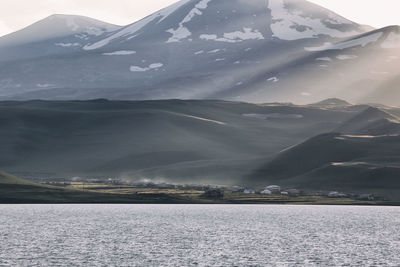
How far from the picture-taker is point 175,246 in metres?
123

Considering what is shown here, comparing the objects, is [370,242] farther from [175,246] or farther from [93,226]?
[93,226]

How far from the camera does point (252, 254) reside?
112375 mm

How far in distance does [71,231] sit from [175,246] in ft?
117

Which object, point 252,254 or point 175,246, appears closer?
point 252,254

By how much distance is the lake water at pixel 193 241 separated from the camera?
4077 inches

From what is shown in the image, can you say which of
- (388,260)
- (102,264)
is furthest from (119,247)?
(388,260)

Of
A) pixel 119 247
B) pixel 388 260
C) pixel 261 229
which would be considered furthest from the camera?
pixel 261 229

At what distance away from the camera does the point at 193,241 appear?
435 ft

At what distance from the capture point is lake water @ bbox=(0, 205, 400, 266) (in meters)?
104

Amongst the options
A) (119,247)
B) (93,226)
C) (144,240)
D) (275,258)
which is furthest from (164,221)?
(275,258)

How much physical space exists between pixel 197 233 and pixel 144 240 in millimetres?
19591

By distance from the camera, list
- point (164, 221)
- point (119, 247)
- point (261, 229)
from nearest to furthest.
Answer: point (119, 247) < point (261, 229) < point (164, 221)

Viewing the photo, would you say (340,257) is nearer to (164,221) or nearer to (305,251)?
(305,251)

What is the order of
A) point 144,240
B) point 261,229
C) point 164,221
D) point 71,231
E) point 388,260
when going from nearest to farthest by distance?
point 388,260, point 144,240, point 71,231, point 261,229, point 164,221
